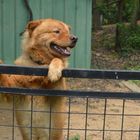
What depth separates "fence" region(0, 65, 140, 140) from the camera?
2850 millimetres

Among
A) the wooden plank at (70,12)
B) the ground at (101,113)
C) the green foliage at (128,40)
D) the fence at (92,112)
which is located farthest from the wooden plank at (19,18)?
the green foliage at (128,40)

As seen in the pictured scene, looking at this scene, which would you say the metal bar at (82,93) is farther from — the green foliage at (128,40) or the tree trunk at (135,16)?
the tree trunk at (135,16)

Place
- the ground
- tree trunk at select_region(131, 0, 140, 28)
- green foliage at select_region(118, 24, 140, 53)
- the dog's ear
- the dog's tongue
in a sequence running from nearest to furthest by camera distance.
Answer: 1. the dog's tongue
2. the dog's ear
3. the ground
4. green foliage at select_region(118, 24, 140, 53)
5. tree trunk at select_region(131, 0, 140, 28)

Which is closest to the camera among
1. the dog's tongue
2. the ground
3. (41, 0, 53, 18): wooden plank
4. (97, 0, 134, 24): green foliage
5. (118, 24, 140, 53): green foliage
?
the dog's tongue

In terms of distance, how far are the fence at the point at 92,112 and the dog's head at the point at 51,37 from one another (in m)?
0.49

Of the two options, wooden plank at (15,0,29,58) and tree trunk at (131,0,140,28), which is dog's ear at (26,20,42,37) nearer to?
wooden plank at (15,0,29,58)

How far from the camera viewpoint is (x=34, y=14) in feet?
31.3

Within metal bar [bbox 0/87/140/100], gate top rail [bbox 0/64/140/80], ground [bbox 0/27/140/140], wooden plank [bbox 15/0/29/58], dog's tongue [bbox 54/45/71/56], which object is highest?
wooden plank [bbox 15/0/29/58]

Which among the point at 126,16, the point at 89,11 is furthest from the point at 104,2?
the point at 89,11

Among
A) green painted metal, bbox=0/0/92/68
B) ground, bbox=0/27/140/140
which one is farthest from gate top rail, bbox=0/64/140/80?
green painted metal, bbox=0/0/92/68

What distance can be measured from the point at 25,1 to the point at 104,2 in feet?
22.2

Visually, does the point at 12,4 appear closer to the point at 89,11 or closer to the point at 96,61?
the point at 89,11

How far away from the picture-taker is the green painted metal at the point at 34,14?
31.1ft

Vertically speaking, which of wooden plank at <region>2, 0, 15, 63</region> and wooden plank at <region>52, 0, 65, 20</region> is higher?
wooden plank at <region>52, 0, 65, 20</region>
